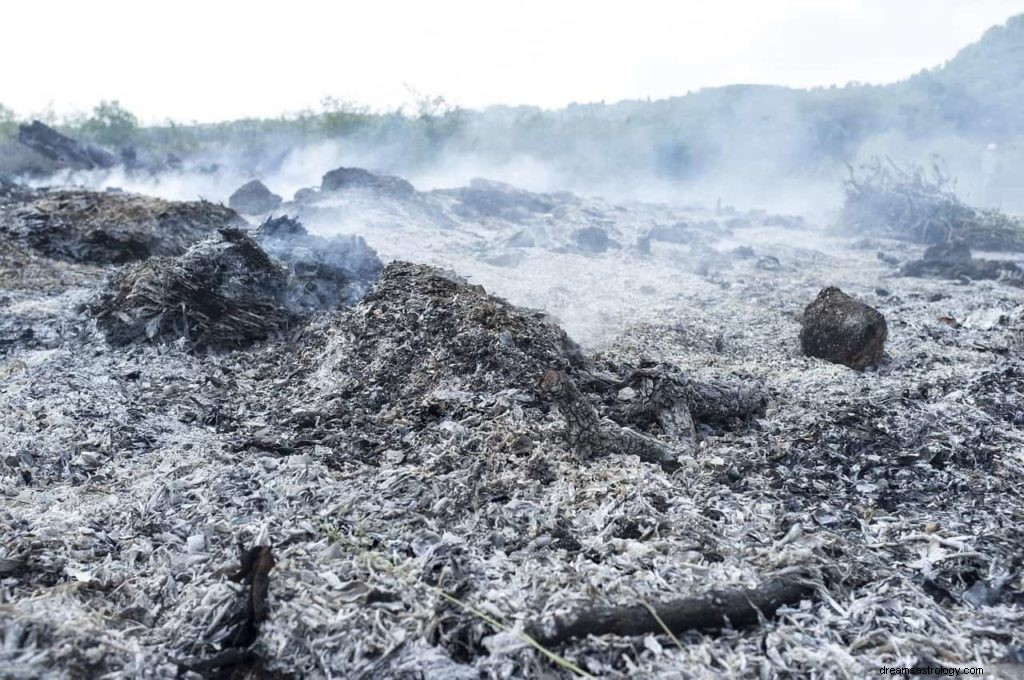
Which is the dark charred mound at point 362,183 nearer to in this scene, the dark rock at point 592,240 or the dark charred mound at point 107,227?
the dark rock at point 592,240

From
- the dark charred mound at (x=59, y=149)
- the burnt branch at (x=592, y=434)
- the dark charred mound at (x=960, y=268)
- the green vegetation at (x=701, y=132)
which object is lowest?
the burnt branch at (x=592, y=434)

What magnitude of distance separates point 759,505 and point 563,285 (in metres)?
7.00

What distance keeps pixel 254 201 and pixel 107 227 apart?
23.9 ft

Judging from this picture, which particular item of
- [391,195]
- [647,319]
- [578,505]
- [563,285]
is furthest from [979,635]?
[391,195]

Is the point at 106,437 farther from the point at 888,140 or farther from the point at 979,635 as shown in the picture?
the point at 888,140

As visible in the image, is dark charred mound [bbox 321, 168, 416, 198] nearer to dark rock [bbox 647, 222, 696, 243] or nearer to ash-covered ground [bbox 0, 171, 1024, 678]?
dark rock [bbox 647, 222, 696, 243]

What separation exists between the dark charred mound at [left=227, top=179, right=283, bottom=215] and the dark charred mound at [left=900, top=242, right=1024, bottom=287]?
13043 millimetres

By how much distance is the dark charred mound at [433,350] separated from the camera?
3916mm

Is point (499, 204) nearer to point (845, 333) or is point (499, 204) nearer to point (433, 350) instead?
point (845, 333)

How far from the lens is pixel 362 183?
16.6 metres

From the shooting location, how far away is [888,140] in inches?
1123

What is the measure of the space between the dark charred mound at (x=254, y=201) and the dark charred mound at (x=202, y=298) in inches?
374

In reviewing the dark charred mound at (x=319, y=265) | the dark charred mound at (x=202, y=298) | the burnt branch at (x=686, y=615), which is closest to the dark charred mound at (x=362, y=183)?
the dark charred mound at (x=319, y=265)

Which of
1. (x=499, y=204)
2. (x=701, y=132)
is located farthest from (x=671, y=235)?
(x=701, y=132)
